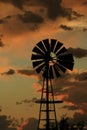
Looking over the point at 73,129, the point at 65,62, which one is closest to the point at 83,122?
the point at 73,129

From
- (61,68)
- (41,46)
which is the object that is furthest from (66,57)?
(41,46)

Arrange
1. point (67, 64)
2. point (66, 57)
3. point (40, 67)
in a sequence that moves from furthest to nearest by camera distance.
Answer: point (67, 64), point (66, 57), point (40, 67)

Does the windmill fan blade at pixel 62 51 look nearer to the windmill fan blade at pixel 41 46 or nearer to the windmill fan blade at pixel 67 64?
the windmill fan blade at pixel 67 64

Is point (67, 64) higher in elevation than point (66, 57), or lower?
lower

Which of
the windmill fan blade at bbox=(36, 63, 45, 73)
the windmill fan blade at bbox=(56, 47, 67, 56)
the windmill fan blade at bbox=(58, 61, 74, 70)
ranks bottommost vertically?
the windmill fan blade at bbox=(36, 63, 45, 73)

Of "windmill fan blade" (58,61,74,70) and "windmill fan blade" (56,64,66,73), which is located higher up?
"windmill fan blade" (58,61,74,70)

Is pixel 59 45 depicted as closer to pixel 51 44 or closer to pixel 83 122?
pixel 51 44

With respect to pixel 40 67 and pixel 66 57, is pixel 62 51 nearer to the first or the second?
pixel 66 57

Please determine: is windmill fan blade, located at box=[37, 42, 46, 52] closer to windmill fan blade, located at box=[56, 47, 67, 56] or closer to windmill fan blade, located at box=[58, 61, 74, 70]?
windmill fan blade, located at box=[56, 47, 67, 56]

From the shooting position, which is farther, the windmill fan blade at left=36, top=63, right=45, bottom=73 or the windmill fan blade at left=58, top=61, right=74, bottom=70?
the windmill fan blade at left=58, top=61, right=74, bottom=70

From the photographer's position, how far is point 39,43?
6631 cm

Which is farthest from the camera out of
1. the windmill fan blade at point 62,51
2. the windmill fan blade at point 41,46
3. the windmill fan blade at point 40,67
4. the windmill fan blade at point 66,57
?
the windmill fan blade at point 41,46

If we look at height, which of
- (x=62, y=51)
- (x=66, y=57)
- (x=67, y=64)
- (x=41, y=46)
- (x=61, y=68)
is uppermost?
(x=41, y=46)

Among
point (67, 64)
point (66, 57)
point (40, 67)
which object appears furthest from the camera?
point (67, 64)
